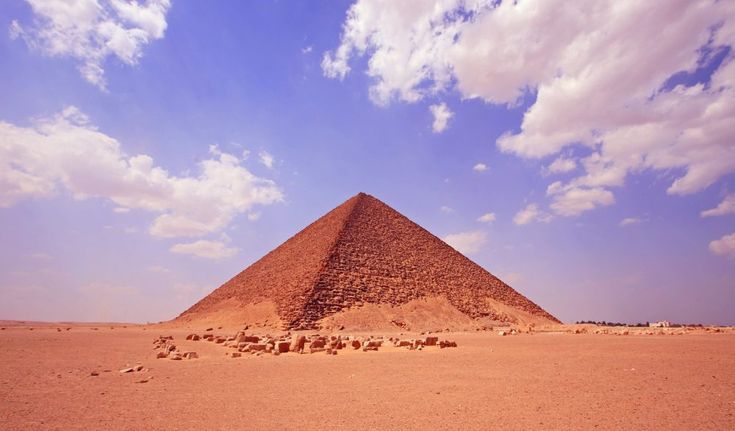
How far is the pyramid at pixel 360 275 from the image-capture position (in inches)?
→ 1296

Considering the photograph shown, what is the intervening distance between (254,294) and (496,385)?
113ft

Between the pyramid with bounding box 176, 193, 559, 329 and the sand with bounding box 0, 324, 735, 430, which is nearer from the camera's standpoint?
the sand with bounding box 0, 324, 735, 430

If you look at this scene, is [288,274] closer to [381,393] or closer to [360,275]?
[360,275]

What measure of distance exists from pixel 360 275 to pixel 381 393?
29238 millimetres

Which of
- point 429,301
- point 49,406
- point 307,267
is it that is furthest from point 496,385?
point 307,267

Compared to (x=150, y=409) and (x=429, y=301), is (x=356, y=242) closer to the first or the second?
(x=429, y=301)

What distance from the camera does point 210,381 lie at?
814cm

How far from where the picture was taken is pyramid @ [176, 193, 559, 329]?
32.9 m

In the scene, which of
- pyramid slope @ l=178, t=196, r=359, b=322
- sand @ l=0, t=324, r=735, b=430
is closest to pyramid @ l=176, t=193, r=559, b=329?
pyramid slope @ l=178, t=196, r=359, b=322

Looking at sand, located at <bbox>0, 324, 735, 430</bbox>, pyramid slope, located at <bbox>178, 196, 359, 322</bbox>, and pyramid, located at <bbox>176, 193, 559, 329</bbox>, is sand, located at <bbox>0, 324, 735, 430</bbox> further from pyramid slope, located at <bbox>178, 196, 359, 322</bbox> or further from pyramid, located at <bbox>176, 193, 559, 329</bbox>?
pyramid slope, located at <bbox>178, 196, 359, 322</bbox>

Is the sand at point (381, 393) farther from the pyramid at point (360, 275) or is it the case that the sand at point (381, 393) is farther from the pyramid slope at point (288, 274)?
the pyramid slope at point (288, 274)

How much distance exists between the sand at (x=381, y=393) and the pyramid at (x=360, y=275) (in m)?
20.0

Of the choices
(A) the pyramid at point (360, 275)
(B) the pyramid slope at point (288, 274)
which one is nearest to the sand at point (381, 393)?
(A) the pyramid at point (360, 275)

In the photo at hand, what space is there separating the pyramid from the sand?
2003 cm
